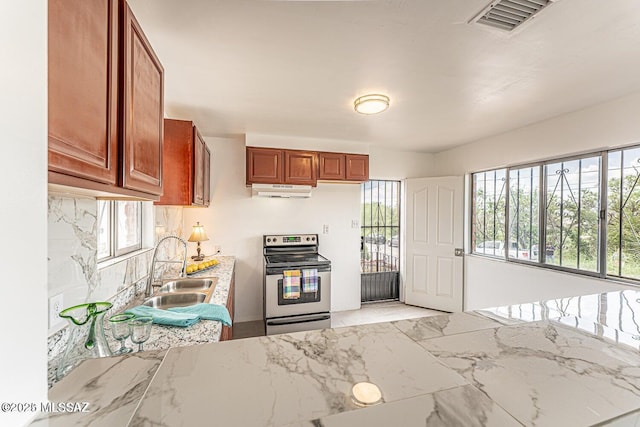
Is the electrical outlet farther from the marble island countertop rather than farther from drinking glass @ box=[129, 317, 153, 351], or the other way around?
the marble island countertop

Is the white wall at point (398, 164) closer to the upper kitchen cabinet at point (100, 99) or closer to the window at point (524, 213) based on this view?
the window at point (524, 213)

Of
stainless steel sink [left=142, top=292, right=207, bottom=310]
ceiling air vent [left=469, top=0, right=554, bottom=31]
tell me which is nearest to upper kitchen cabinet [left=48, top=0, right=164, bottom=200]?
stainless steel sink [left=142, top=292, right=207, bottom=310]

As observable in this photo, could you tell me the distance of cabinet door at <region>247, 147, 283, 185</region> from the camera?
10.7ft

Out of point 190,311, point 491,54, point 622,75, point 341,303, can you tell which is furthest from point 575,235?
point 190,311

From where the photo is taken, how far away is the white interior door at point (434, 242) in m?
3.93

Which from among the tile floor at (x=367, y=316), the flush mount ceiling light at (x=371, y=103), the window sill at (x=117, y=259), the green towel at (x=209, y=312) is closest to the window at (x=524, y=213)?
the tile floor at (x=367, y=316)

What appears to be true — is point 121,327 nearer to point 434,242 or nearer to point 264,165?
point 264,165

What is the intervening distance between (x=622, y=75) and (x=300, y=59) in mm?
2363

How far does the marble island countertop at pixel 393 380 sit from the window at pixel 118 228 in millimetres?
1251

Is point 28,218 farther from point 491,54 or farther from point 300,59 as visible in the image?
point 491,54

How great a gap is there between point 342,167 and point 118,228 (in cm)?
257

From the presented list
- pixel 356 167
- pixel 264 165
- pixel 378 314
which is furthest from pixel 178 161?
pixel 378 314

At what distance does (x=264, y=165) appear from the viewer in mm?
3297

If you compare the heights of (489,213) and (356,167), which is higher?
(356,167)
